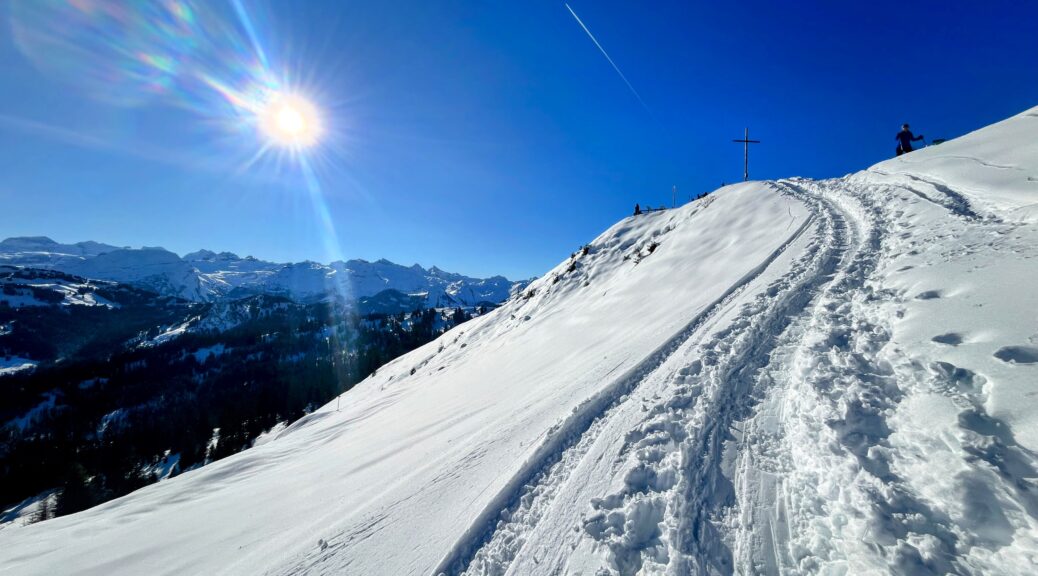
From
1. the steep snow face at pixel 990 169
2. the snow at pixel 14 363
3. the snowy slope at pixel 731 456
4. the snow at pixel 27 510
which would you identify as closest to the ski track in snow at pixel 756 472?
the snowy slope at pixel 731 456

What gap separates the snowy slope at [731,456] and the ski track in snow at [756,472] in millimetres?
23

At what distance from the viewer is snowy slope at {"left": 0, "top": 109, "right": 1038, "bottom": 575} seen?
309cm

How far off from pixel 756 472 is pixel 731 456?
323mm

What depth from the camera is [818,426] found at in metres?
4.25

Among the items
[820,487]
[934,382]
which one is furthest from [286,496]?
[934,382]

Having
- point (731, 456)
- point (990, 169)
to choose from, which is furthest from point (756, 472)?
point (990, 169)

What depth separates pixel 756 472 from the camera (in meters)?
3.98

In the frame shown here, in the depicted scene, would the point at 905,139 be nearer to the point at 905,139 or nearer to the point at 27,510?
the point at 905,139

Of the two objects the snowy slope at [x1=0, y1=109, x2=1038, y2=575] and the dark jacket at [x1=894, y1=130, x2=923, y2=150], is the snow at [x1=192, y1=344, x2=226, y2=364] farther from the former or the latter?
the dark jacket at [x1=894, y1=130, x2=923, y2=150]

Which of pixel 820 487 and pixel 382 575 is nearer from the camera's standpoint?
pixel 820 487

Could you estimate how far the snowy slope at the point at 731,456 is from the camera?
3.09m

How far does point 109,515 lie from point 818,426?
47.1 feet

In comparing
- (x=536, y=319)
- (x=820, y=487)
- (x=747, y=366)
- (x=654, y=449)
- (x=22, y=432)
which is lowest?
(x=820, y=487)

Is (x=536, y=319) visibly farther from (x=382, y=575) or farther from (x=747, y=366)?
(x=382, y=575)
